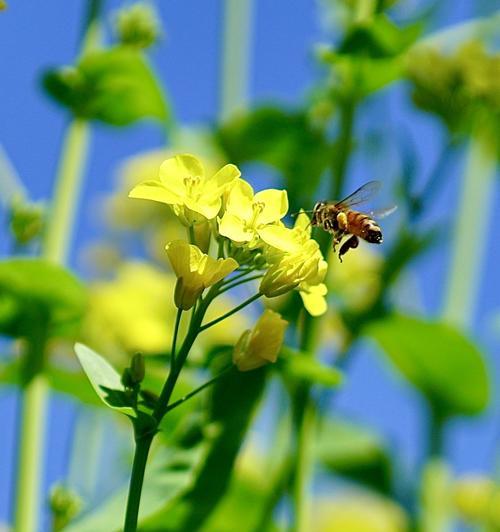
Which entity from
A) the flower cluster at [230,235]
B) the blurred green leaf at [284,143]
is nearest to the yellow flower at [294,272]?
the flower cluster at [230,235]

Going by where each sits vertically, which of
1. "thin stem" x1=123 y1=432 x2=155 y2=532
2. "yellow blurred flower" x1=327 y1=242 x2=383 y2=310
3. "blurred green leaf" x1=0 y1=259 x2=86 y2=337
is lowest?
"thin stem" x1=123 y1=432 x2=155 y2=532

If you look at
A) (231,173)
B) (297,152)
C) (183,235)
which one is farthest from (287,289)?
(183,235)

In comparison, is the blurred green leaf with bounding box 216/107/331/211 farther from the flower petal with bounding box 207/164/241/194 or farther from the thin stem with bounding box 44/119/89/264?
the flower petal with bounding box 207/164/241/194

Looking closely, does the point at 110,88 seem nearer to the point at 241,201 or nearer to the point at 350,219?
the point at 350,219

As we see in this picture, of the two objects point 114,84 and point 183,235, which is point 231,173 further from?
point 183,235

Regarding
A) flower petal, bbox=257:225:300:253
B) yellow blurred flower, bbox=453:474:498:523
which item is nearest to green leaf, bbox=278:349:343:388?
flower petal, bbox=257:225:300:253
